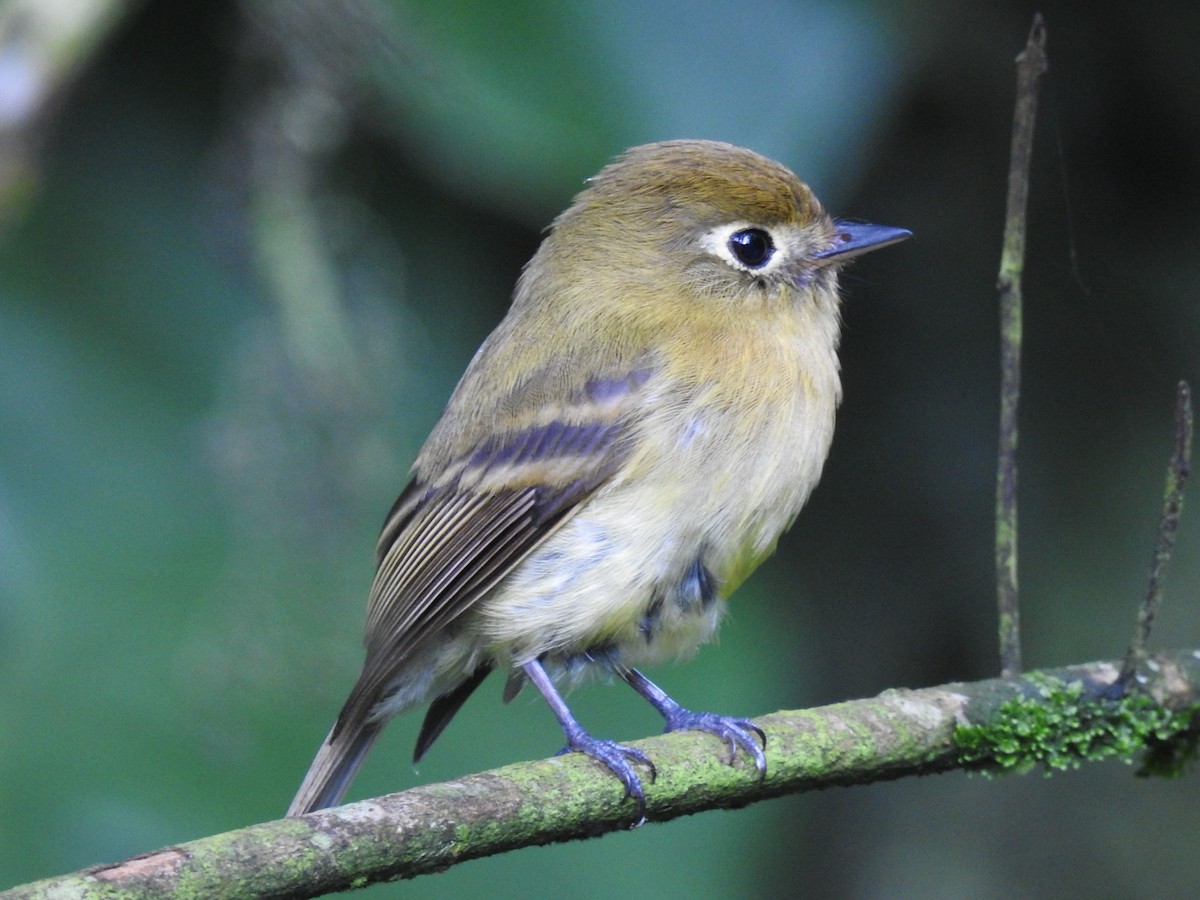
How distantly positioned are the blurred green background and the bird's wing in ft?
1.07

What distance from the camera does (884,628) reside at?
413 cm

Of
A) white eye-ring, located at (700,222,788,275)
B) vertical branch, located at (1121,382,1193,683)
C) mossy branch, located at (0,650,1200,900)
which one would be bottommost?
mossy branch, located at (0,650,1200,900)

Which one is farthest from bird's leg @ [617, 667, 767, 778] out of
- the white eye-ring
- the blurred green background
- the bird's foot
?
the white eye-ring

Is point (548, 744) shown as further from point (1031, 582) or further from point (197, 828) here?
point (1031, 582)

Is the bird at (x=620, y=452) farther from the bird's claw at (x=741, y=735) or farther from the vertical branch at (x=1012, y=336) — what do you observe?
the vertical branch at (x=1012, y=336)

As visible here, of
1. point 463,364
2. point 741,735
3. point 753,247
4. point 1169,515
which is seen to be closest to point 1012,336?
point 1169,515

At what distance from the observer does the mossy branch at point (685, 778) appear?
5.90 feet

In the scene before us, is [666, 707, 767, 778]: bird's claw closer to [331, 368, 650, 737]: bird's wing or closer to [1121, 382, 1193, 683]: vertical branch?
[331, 368, 650, 737]: bird's wing

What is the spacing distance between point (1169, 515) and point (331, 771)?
5.39 feet

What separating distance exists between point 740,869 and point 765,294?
4.27 feet

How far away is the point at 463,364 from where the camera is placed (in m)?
3.59

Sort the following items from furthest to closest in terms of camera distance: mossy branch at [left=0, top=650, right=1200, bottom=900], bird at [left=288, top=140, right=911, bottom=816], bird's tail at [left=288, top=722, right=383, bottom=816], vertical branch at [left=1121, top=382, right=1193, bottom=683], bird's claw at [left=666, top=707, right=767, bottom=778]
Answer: bird's tail at [left=288, top=722, right=383, bottom=816]
bird at [left=288, top=140, right=911, bottom=816]
bird's claw at [left=666, top=707, right=767, bottom=778]
vertical branch at [left=1121, top=382, right=1193, bottom=683]
mossy branch at [left=0, top=650, right=1200, bottom=900]

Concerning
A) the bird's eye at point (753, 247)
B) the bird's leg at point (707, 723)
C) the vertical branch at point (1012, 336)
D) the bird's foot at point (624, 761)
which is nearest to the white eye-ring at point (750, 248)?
the bird's eye at point (753, 247)

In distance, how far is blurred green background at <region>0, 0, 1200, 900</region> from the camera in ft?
10.2
